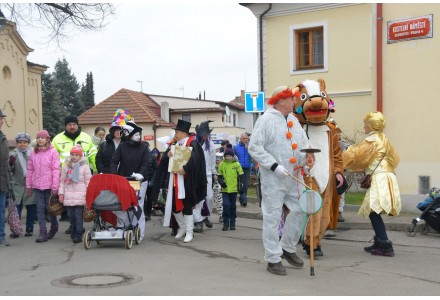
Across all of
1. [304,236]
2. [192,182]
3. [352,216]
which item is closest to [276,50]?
[352,216]

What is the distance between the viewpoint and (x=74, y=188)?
989cm

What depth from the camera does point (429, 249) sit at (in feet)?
29.3

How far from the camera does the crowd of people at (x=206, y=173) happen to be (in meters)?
7.16

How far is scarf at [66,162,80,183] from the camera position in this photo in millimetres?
9805

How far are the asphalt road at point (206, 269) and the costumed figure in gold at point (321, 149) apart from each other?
1.77 feet

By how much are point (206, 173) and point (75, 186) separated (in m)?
2.25

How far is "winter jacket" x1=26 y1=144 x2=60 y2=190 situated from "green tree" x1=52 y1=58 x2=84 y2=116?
60.1 metres

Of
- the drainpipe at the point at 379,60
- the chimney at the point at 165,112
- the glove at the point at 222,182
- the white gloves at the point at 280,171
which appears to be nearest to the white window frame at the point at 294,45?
the drainpipe at the point at 379,60

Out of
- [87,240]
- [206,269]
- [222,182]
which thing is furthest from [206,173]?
[206,269]

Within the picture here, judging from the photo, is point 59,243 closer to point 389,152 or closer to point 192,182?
point 192,182

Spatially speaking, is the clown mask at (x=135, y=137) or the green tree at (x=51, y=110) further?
the green tree at (x=51, y=110)

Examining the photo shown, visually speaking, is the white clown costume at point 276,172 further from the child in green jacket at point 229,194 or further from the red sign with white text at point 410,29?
the red sign with white text at point 410,29

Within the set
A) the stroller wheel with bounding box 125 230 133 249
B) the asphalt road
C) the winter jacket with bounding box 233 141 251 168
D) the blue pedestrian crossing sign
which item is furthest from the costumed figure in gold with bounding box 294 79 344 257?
the winter jacket with bounding box 233 141 251 168

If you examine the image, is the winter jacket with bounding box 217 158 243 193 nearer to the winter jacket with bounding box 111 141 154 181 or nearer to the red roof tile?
the winter jacket with bounding box 111 141 154 181
